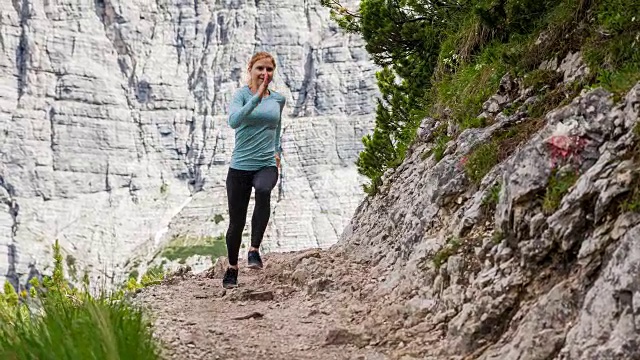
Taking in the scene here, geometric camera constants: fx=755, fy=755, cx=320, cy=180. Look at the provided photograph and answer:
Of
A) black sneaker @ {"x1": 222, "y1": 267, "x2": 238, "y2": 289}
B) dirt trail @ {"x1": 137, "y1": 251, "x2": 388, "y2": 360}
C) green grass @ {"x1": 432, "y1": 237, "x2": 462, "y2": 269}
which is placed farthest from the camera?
black sneaker @ {"x1": 222, "y1": 267, "x2": 238, "y2": 289}

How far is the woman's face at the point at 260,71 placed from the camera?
30.9ft

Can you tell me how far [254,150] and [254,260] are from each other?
160 centimetres

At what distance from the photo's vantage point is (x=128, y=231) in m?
186

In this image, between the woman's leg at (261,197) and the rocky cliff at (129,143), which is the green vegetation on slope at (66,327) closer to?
the woman's leg at (261,197)

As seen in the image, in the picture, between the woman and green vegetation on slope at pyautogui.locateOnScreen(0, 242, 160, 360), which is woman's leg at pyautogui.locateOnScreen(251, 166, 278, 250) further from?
green vegetation on slope at pyautogui.locateOnScreen(0, 242, 160, 360)

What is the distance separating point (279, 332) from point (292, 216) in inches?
6974

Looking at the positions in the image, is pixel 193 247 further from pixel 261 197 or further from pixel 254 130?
pixel 254 130

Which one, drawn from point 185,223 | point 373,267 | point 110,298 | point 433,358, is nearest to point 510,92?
point 373,267

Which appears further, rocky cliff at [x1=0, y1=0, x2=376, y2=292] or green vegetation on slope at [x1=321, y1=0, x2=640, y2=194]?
rocky cliff at [x1=0, y1=0, x2=376, y2=292]

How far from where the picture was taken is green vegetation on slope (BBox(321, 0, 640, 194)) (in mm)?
7133

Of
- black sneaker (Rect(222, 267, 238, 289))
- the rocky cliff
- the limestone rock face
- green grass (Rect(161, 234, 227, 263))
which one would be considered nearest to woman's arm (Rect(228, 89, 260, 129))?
black sneaker (Rect(222, 267, 238, 289))

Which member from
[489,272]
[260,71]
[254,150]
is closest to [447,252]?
[489,272]

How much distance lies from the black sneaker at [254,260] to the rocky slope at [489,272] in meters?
0.26

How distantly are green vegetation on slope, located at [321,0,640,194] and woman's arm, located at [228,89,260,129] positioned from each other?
236 cm
